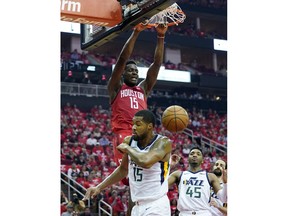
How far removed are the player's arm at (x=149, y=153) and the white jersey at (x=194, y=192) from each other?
253 cm

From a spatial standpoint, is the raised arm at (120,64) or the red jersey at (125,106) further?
the red jersey at (125,106)

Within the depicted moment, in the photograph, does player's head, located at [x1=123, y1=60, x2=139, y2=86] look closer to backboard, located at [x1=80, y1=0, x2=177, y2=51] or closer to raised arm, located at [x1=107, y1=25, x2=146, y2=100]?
raised arm, located at [x1=107, y1=25, x2=146, y2=100]

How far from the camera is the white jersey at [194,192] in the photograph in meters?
7.85

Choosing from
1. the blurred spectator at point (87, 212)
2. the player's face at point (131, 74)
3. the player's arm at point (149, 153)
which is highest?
the player's face at point (131, 74)

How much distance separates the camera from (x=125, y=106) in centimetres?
734

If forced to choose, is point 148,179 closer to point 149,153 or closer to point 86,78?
point 149,153

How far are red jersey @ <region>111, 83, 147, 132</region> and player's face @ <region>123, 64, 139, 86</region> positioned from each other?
0.34 ft

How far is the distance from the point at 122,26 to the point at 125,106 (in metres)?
0.95

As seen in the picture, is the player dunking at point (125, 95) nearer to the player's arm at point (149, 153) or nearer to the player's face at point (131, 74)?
the player's face at point (131, 74)

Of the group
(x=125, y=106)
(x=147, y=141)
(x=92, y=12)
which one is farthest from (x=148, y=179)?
(x=92, y=12)

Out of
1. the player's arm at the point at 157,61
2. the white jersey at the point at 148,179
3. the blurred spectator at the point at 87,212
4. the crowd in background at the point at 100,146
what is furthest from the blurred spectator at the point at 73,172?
the white jersey at the point at 148,179

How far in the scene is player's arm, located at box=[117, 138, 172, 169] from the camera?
5.21 meters

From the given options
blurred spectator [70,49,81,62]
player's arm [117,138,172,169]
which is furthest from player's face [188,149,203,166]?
blurred spectator [70,49,81,62]
